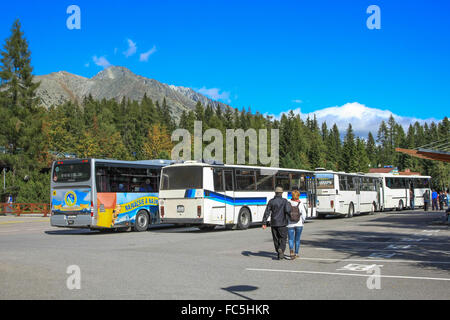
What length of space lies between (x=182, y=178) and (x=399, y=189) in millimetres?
29003

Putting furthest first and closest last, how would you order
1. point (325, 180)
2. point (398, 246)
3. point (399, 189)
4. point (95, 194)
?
point (399, 189), point (325, 180), point (95, 194), point (398, 246)

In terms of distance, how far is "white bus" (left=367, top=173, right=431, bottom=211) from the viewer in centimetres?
4180

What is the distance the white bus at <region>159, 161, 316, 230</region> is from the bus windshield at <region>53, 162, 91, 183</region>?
11.6ft

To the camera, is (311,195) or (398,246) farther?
(311,195)

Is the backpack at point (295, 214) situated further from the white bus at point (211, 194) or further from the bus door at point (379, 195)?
the bus door at point (379, 195)

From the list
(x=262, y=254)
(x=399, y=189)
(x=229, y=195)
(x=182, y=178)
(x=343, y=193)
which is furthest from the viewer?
(x=399, y=189)

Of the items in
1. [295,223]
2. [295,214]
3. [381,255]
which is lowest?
[381,255]

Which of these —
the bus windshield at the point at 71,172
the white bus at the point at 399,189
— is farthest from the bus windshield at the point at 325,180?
the bus windshield at the point at 71,172

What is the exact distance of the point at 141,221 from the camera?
76.5ft

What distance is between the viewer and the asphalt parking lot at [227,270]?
7684mm

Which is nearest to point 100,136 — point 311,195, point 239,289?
point 311,195

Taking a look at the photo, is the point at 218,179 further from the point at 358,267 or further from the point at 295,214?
the point at 358,267

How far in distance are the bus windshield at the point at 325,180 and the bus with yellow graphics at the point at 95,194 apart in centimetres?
1350
